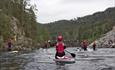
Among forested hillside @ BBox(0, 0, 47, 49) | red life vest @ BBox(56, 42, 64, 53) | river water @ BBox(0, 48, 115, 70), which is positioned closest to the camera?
river water @ BBox(0, 48, 115, 70)

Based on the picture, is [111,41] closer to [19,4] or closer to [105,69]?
[19,4]

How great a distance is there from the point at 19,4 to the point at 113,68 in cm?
9880

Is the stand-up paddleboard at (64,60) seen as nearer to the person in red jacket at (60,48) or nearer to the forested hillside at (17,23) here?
Answer: the person in red jacket at (60,48)

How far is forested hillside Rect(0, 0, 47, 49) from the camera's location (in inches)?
3516

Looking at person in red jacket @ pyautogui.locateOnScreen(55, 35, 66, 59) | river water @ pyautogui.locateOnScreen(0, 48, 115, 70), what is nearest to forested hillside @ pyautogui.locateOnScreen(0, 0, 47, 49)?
river water @ pyautogui.locateOnScreen(0, 48, 115, 70)

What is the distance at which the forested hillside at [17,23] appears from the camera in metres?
89.3

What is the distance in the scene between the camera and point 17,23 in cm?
10700

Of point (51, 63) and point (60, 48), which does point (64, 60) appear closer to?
point (60, 48)

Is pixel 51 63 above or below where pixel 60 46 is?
below

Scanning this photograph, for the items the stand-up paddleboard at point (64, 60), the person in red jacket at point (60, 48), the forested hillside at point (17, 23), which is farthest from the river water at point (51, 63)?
the forested hillside at point (17, 23)

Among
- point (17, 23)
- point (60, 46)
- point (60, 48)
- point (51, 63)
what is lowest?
point (51, 63)

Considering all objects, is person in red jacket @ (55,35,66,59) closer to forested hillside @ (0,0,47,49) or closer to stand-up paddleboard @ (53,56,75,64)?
stand-up paddleboard @ (53,56,75,64)

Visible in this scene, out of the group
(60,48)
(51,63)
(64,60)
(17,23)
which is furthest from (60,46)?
(17,23)

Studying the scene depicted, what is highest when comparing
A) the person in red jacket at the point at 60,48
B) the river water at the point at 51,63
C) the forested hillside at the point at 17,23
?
the forested hillside at the point at 17,23
